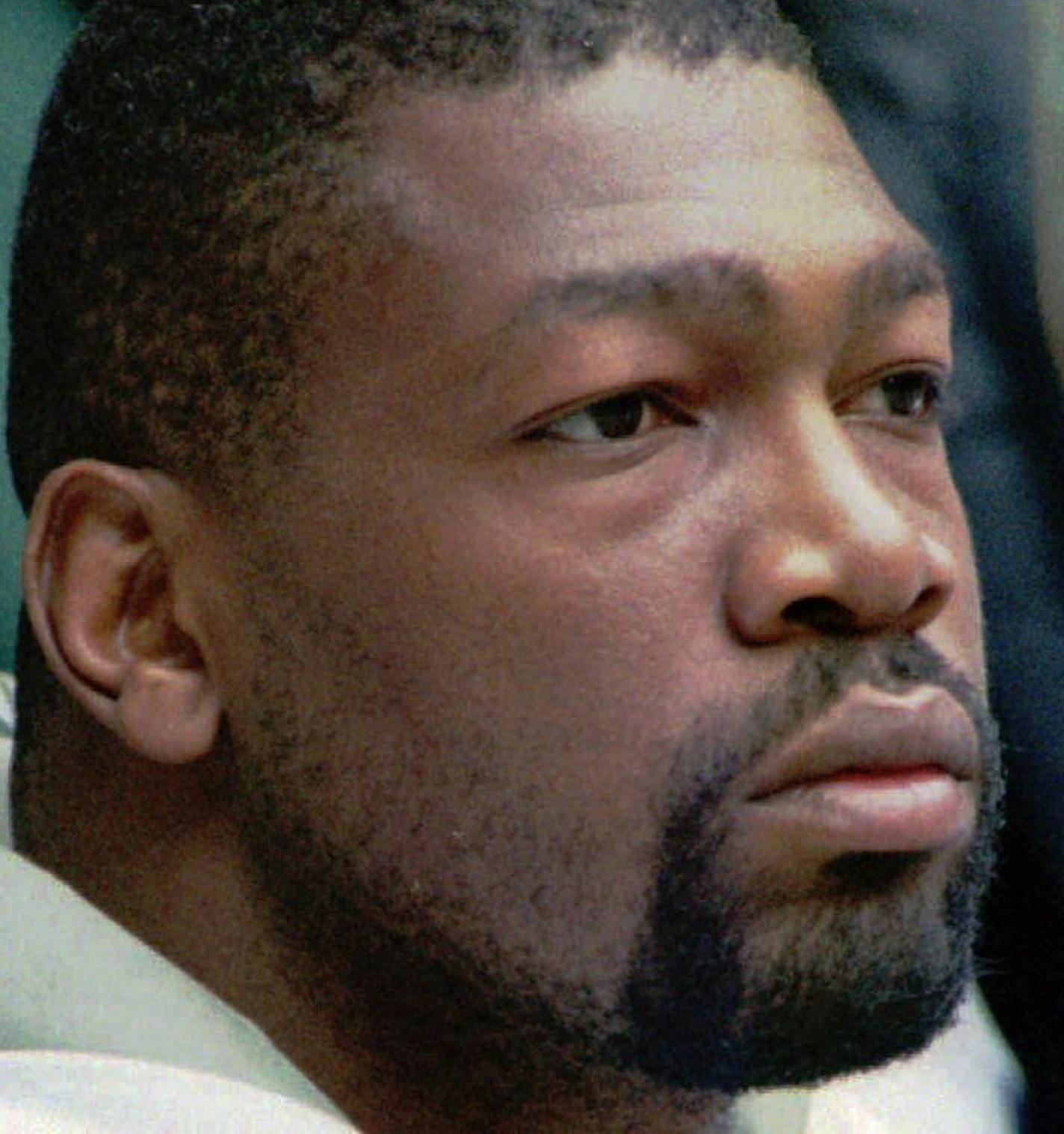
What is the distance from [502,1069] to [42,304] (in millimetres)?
409

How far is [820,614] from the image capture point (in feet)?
2.89

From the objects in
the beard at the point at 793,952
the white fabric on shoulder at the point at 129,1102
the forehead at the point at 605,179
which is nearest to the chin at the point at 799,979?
the beard at the point at 793,952

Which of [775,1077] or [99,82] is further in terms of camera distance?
[99,82]

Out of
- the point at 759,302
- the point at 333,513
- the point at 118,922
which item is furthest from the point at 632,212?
the point at 118,922

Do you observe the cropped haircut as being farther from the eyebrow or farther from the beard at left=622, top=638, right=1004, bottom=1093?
the beard at left=622, top=638, right=1004, bottom=1093

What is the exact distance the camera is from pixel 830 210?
959 mm

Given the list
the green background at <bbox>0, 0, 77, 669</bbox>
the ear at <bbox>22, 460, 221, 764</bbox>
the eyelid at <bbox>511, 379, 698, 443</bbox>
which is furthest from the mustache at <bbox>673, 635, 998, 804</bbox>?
the green background at <bbox>0, 0, 77, 669</bbox>

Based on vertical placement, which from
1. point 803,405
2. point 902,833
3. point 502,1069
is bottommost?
point 502,1069

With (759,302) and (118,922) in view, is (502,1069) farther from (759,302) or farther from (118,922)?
(759,302)

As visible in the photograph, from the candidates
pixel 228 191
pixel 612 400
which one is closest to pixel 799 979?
pixel 612 400

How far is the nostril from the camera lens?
0.88 m

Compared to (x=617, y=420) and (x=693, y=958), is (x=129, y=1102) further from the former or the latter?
(x=617, y=420)

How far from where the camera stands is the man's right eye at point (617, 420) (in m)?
0.92

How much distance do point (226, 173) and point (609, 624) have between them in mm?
262
